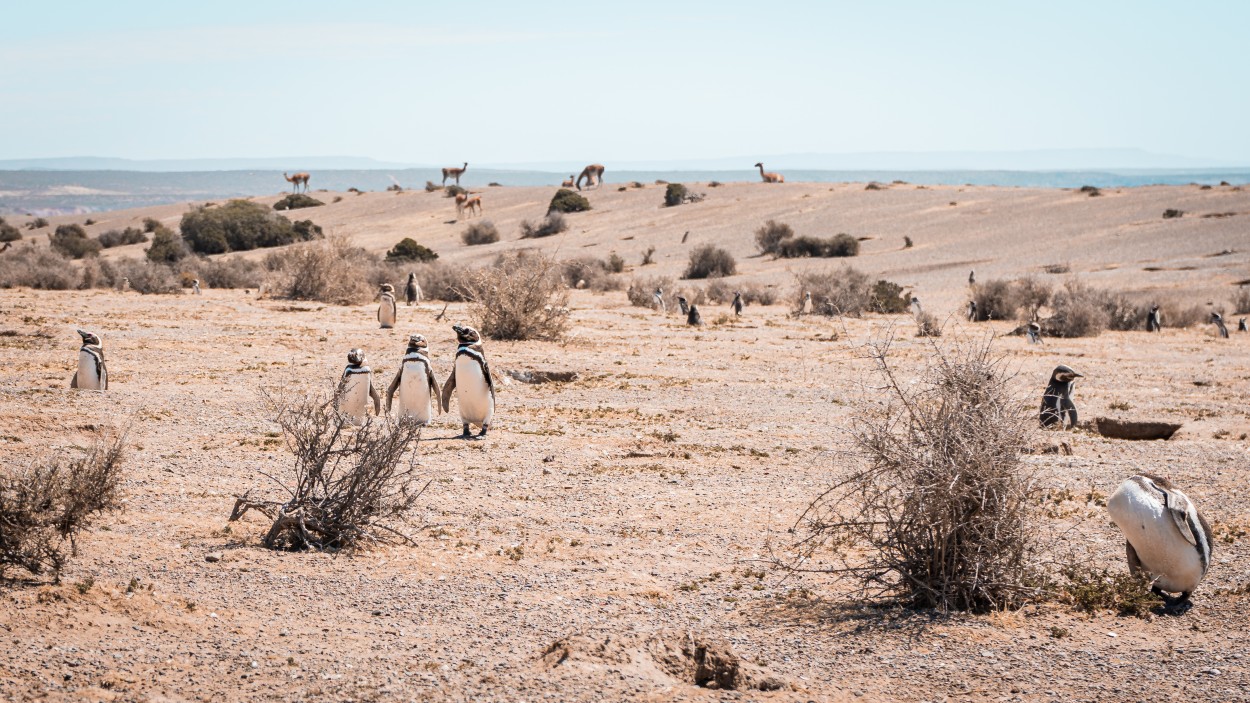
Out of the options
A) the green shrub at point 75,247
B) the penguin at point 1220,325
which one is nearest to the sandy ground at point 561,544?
the penguin at point 1220,325

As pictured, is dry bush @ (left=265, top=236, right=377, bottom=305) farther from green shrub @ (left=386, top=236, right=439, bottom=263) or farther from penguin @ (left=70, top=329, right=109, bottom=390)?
penguin @ (left=70, top=329, right=109, bottom=390)

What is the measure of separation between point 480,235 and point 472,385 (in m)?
38.6

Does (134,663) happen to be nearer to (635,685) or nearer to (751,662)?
(635,685)

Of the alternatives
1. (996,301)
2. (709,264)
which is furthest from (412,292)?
(996,301)

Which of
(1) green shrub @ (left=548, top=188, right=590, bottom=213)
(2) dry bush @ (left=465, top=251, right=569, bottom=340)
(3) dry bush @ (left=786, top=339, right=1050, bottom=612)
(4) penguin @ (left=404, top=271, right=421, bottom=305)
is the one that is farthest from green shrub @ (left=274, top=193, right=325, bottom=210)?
(3) dry bush @ (left=786, top=339, right=1050, bottom=612)

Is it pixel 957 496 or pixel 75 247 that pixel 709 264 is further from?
pixel 957 496

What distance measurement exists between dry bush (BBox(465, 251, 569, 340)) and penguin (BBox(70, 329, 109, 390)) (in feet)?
26.1

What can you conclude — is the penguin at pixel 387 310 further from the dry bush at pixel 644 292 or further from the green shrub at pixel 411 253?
the green shrub at pixel 411 253

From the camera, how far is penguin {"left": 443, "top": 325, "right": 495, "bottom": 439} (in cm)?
1250

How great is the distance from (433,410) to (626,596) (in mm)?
7580

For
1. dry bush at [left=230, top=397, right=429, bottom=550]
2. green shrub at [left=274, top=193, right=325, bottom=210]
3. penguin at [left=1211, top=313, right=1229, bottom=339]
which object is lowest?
penguin at [left=1211, top=313, right=1229, bottom=339]

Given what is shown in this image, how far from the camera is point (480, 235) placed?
50.5 m

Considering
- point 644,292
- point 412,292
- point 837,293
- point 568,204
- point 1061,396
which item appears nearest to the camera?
point 1061,396

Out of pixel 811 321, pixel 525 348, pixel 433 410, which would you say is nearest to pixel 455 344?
pixel 525 348
